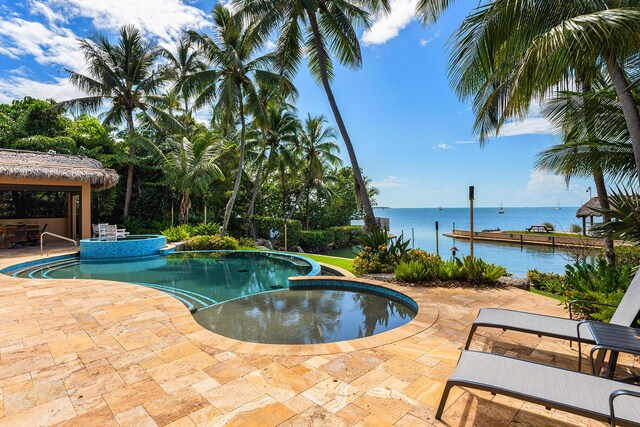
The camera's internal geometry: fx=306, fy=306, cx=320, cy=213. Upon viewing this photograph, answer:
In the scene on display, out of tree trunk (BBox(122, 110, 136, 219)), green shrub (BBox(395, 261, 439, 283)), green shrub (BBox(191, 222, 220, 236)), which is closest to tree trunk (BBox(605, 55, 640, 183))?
green shrub (BBox(395, 261, 439, 283))

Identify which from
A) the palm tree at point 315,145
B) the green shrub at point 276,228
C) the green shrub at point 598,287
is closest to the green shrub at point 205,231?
the green shrub at point 276,228

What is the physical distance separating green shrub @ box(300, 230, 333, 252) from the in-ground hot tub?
397 inches

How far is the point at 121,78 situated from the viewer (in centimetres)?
1590

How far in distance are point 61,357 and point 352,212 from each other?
23.1 meters

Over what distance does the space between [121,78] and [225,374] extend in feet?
59.9

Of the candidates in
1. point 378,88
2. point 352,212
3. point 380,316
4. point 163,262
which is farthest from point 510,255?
point 163,262

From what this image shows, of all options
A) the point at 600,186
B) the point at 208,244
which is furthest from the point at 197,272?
the point at 600,186

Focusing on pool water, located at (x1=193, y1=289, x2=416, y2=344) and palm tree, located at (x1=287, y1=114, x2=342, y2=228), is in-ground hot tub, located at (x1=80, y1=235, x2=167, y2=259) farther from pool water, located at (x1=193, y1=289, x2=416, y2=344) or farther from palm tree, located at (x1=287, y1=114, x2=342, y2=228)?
palm tree, located at (x1=287, y1=114, x2=342, y2=228)

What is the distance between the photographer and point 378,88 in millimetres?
13164

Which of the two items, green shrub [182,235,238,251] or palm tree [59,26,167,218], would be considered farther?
palm tree [59,26,167,218]

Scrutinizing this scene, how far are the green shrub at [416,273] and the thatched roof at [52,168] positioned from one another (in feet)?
42.1

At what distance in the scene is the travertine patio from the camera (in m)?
2.23

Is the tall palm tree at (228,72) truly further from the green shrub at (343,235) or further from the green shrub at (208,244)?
the green shrub at (343,235)

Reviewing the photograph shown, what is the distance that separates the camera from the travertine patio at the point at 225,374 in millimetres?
2230
